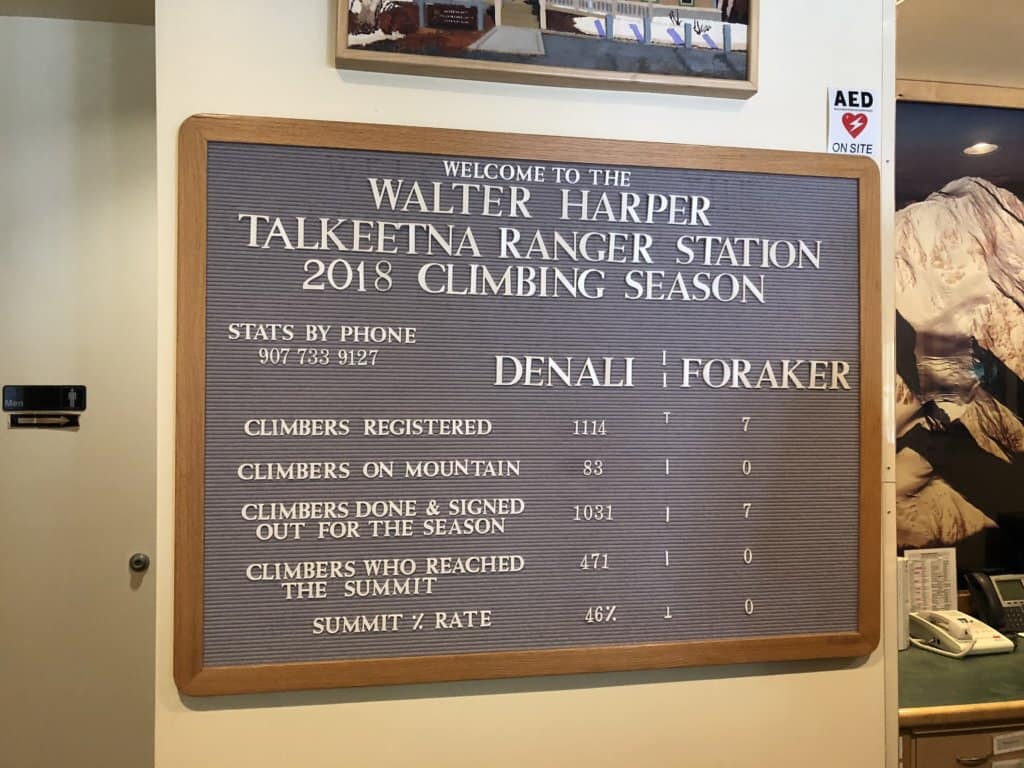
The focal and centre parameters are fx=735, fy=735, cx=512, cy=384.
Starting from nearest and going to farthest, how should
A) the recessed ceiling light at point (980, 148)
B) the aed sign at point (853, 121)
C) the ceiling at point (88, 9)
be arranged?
the aed sign at point (853, 121)
the ceiling at point (88, 9)
the recessed ceiling light at point (980, 148)

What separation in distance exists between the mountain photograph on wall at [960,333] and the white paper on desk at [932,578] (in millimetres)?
47

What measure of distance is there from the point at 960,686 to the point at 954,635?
0.26 metres

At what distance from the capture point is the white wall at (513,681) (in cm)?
109

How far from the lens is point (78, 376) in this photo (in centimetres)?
203

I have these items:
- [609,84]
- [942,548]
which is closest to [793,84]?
[609,84]

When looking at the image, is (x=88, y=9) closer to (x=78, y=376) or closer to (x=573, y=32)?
(x=78, y=376)

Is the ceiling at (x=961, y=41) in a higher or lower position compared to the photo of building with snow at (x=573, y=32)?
higher

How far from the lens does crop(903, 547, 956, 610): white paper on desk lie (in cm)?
213

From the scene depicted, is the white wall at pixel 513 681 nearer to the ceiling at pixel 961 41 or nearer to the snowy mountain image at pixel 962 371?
the ceiling at pixel 961 41

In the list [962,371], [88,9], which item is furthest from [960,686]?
[88,9]

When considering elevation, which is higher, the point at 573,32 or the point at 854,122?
the point at 573,32

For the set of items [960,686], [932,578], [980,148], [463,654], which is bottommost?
[960,686]

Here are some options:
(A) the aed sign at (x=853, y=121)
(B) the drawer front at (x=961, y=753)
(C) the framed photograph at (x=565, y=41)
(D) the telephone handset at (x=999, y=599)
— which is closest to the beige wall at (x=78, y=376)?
(C) the framed photograph at (x=565, y=41)

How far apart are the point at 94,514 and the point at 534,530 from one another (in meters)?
1.48
